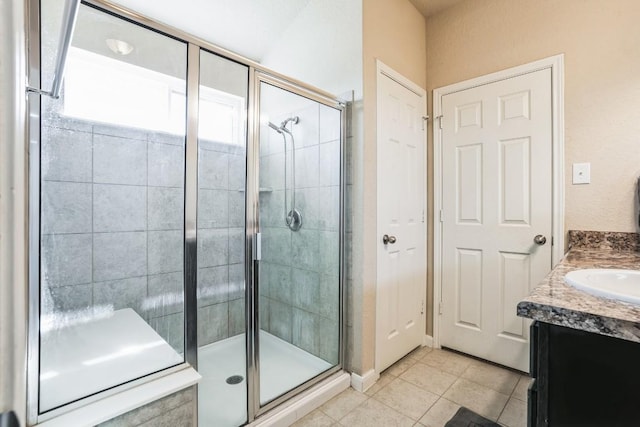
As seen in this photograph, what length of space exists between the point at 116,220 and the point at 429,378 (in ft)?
6.80

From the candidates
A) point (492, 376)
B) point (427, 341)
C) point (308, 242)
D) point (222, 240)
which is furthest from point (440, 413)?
point (222, 240)

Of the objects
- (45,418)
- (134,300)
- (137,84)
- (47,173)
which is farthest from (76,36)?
(45,418)

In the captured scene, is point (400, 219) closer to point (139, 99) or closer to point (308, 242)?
point (308, 242)

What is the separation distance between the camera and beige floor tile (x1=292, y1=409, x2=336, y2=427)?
1.55m

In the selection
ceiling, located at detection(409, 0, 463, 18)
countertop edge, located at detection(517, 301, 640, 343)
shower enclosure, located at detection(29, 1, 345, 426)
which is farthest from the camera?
ceiling, located at detection(409, 0, 463, 18)

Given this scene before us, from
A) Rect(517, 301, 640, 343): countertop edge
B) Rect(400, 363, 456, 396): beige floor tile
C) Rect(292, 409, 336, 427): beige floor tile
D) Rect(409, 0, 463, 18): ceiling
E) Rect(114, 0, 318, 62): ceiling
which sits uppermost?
Rect(409, 0, 463, 18): ceiling

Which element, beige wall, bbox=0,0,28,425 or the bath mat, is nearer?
beige wall, bbox=0,0,28,425

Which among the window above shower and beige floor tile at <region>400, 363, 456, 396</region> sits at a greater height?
the window above shower

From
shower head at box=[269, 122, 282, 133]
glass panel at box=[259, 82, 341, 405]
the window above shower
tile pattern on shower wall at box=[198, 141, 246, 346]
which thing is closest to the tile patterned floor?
glass panel at box=[259, 82, 341, 405]

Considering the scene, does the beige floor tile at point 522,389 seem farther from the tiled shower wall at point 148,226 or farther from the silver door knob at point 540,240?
the tiled shower wall at point 148,226

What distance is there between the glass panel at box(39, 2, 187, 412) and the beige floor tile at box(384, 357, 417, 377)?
137cm

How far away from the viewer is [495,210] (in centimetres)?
210

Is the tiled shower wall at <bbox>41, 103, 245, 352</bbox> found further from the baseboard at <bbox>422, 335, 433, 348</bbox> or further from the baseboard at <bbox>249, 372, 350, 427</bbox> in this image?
the baseboard at <bbox>422, 335, 433, 348</bbox>

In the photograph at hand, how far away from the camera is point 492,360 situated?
2.12 meters
